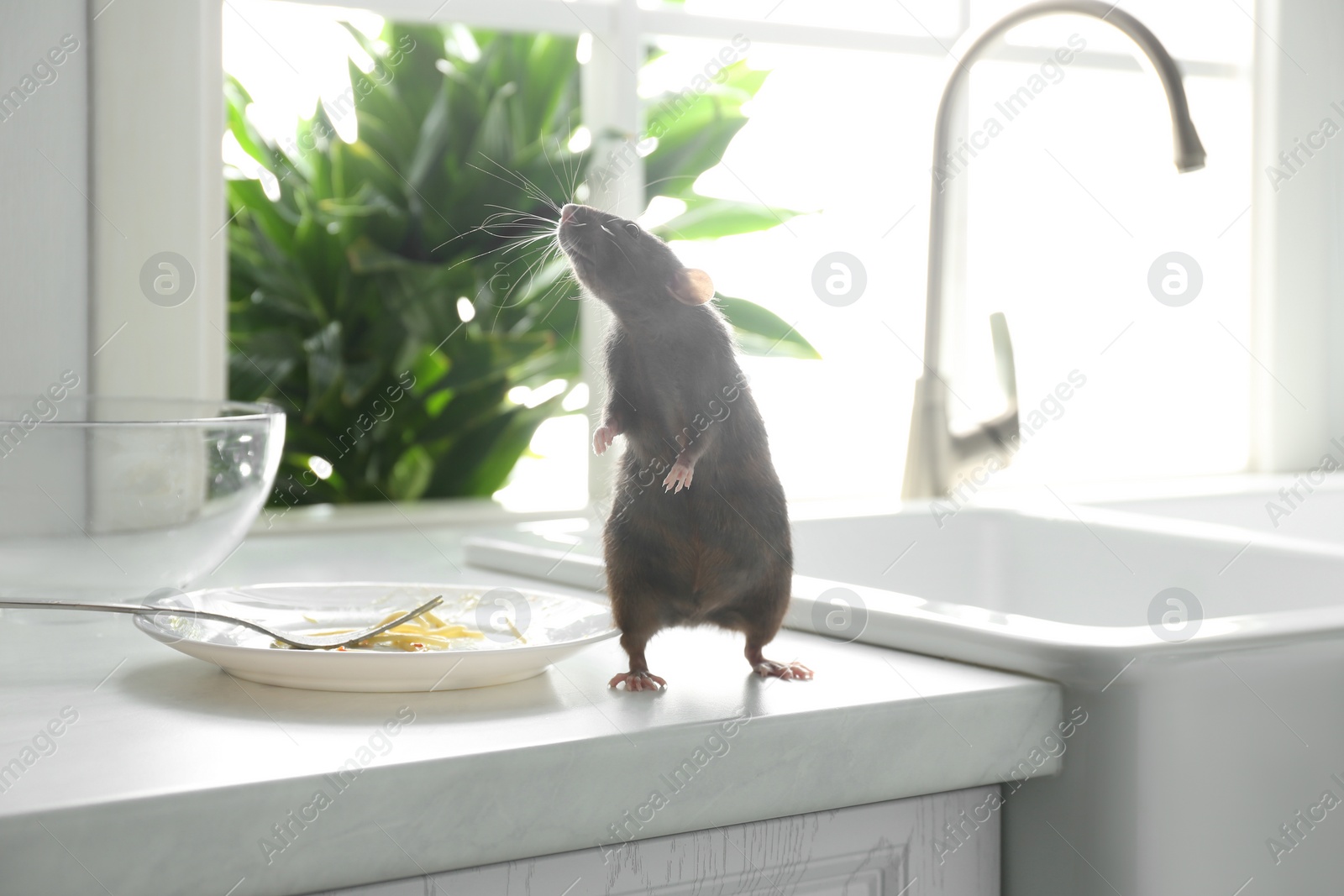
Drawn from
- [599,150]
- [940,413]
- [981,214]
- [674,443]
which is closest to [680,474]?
[674,443]

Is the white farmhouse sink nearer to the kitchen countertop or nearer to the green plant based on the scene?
the kitchen countertop

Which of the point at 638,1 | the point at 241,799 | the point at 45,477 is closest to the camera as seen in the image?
the point at 241,799

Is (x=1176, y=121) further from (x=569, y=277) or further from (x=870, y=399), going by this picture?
(x=870, y=399)

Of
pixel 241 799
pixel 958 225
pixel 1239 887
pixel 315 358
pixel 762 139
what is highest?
pixel 762 139

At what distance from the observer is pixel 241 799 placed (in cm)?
48

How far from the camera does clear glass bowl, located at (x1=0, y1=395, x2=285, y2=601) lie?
2.65 feet

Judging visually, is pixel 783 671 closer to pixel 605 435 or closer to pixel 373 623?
pixel 605 435

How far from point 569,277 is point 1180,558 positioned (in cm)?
80

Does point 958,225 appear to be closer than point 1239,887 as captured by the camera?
No

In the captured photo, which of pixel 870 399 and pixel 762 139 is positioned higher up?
pixel 762 139

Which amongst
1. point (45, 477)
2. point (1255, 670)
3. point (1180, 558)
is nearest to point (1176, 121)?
point (1180, 558)

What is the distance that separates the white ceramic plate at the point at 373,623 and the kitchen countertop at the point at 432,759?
0.5 inches

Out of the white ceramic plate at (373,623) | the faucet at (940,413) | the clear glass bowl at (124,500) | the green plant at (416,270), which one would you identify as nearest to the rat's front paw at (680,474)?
the white ceramic plate at (373,623)

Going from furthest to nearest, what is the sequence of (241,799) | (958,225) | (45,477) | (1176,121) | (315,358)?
(315,358), (958,225), (1176,121), (45,477), (241,799)
